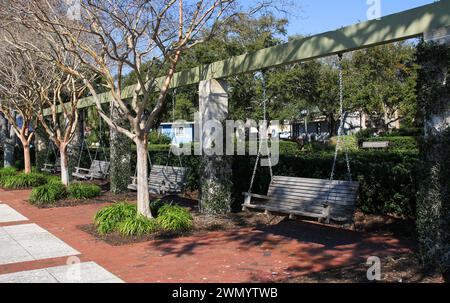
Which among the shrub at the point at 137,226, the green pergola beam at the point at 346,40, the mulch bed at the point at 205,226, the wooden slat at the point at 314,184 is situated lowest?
the mulch bed at the point at 205,226

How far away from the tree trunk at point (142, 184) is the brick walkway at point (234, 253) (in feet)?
3.42

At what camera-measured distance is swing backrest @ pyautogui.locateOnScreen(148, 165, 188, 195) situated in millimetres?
10914

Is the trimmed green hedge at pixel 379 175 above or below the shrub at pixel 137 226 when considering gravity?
above

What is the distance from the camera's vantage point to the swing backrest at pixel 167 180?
1091 centimetres

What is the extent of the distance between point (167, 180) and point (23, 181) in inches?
306

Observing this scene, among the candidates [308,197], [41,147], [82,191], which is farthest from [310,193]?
[41,147]

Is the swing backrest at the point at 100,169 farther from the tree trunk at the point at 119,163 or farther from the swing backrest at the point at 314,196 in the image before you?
the swing backrest at the point at 314,196

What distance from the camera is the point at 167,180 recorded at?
11.5m

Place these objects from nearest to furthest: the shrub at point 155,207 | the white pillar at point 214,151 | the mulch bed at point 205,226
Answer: the mulch bed at point 205,226, the shrub at point 155,207, the white pillar at point 214,151

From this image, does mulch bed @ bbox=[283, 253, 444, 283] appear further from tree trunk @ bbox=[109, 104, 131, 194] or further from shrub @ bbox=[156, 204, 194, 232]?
tree trunk @ bbox=[109, 104, 131, 194]

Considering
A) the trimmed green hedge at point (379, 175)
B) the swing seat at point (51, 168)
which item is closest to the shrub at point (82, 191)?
the trimmed green hedge at point (379, 175)

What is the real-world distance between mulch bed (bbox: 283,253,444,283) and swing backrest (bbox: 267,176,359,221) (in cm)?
126

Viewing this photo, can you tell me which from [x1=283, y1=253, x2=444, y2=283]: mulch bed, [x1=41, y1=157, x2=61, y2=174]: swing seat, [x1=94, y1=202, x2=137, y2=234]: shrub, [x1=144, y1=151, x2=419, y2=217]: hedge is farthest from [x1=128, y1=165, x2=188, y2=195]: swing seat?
[x1=41, y1=157, x2=61, y2=174]: swing seat
